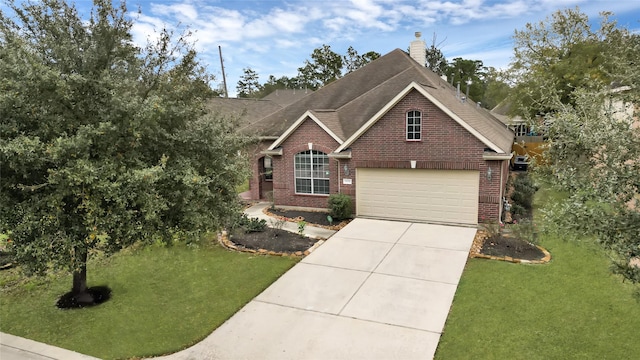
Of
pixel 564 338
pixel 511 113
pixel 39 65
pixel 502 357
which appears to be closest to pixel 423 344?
pixel 502 357

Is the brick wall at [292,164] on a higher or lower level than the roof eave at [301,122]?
lower

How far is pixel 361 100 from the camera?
18.6 metres

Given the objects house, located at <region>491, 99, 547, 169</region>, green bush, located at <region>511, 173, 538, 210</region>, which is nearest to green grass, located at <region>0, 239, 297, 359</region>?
house, located at <region>491, 99, 547, 169</region>

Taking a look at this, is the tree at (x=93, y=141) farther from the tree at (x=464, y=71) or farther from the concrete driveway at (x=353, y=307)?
the tree at (x=464, y=71)

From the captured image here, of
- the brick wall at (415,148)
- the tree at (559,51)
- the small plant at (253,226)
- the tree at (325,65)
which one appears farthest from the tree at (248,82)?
the small plant at (253,226)

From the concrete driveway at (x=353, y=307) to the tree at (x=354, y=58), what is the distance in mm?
52547

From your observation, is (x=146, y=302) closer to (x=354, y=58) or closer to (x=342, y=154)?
(x=342, y=154)

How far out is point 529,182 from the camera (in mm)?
16734

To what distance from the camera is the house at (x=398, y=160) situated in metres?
13.5

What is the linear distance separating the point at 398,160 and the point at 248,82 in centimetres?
6915

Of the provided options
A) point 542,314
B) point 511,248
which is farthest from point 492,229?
point 542,314

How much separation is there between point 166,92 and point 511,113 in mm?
30980

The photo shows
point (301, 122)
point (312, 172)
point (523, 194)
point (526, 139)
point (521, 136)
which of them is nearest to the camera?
point (301, 122)

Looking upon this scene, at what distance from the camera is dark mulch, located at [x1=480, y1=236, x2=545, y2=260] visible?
35.3 feet
